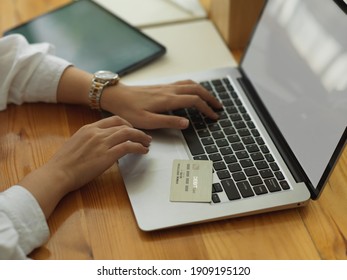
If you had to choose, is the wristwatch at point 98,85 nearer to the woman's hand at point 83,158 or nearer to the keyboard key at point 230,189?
the woman's hand at point 83,158

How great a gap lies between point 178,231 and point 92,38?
55 cm

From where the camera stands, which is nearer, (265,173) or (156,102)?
(265,173)

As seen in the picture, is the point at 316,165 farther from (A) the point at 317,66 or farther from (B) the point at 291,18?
(B) the point at 291,18

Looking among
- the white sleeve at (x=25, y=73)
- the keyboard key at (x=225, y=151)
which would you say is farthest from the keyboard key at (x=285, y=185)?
the white sleeve at (x=25, y=73)

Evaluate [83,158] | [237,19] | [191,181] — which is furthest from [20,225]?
[237,19]

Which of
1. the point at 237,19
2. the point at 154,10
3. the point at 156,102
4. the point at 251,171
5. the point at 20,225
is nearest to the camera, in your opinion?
the point at 20,225

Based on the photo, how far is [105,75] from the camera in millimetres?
992

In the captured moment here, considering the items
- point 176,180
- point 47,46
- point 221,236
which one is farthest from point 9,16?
point 221,236

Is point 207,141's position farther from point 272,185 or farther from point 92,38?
point 92,38

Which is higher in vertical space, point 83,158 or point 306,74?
point 306,74

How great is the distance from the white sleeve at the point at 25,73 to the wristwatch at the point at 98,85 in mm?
74

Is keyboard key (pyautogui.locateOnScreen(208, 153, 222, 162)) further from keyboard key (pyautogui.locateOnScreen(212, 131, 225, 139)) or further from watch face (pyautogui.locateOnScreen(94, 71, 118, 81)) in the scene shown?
watch face (pyautogui.locateOnScreen(94, 71, 118, 81))

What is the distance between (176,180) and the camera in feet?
2.69

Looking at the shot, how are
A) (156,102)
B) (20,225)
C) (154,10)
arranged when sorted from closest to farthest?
(20,225), (156,102), (154,10)
